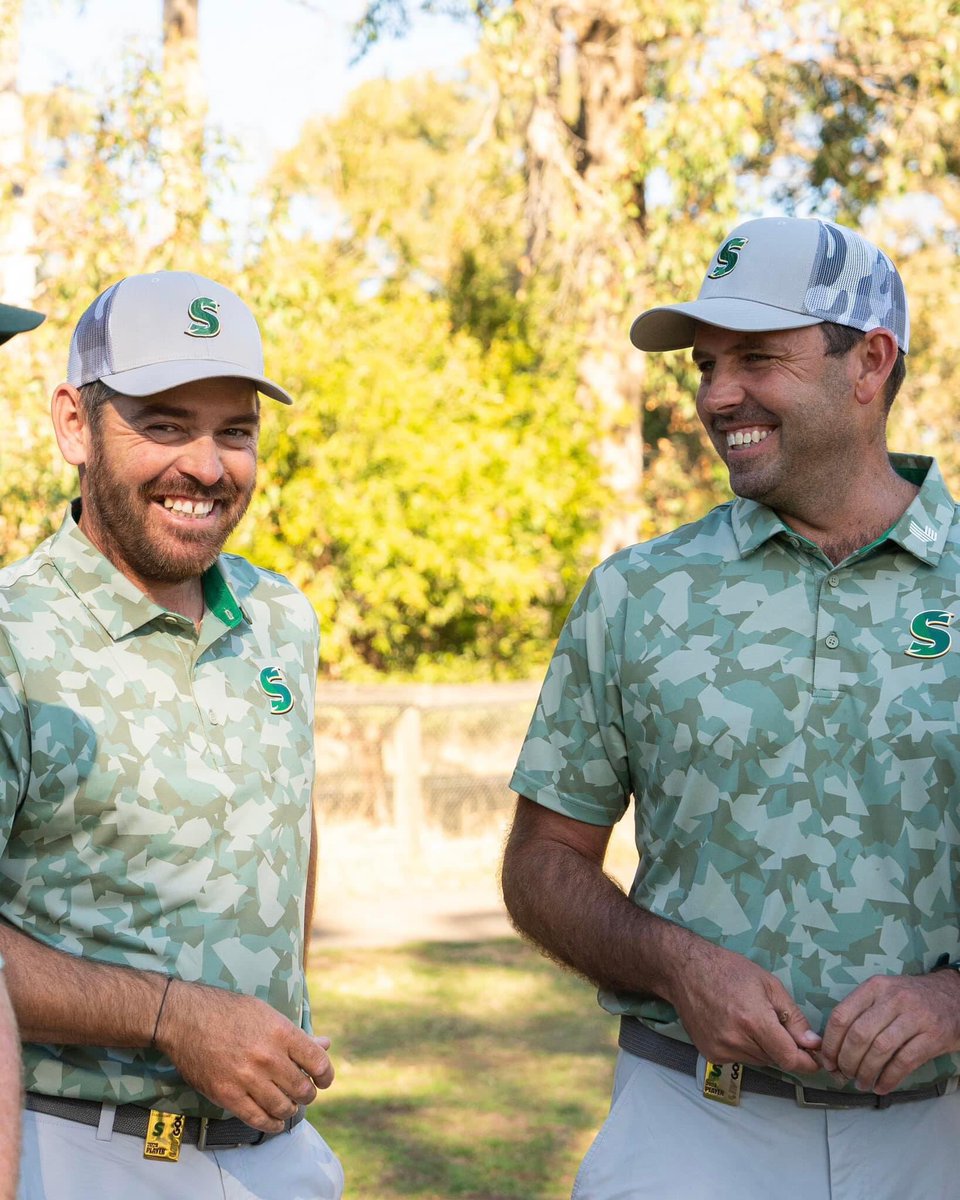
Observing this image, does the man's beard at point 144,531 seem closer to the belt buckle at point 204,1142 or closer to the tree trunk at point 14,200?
the belt buckle at point 204,1142

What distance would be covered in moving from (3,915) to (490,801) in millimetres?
8671

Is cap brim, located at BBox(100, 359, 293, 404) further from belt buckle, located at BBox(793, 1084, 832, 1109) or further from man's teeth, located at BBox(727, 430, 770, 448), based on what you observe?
belt buckle, located at BBox(793, 1084, 832, 1109)

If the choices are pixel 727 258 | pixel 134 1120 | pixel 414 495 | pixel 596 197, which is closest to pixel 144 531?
pixel 134 1120

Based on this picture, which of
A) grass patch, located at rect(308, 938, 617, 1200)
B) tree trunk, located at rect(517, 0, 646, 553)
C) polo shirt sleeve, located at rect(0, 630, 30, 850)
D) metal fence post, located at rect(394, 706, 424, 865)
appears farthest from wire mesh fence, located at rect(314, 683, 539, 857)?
polo shirt sleeve, located at rect(0, 630, 30, 850)

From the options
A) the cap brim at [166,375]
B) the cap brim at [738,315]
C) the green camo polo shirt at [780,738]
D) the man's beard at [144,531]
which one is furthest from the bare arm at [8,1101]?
the cap brim at [738,315]

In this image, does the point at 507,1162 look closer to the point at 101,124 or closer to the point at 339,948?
the point at 339,948

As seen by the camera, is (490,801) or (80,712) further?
(490,801)

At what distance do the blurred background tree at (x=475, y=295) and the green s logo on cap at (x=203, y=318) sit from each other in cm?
653

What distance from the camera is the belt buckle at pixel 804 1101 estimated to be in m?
2.89

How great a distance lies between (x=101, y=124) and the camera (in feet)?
33.6

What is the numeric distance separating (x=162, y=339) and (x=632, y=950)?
4.64ft

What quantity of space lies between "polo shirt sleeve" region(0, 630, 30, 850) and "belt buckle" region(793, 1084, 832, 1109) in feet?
4.70

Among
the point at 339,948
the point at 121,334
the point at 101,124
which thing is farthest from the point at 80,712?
the point at 101,124

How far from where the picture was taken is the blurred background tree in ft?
33.4
